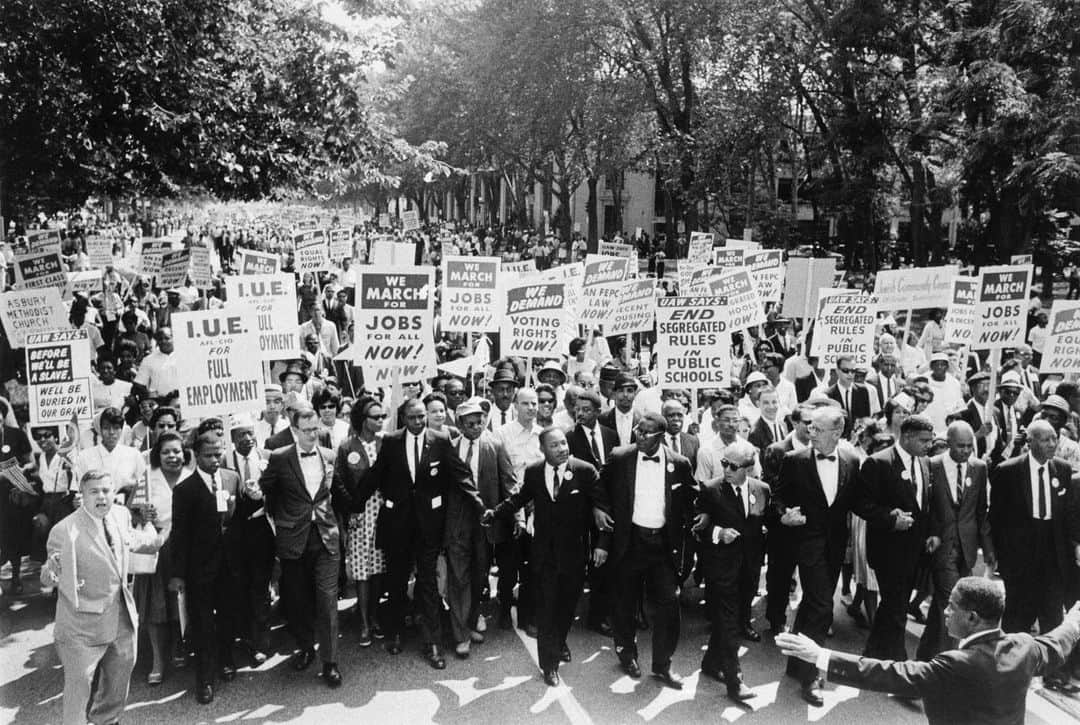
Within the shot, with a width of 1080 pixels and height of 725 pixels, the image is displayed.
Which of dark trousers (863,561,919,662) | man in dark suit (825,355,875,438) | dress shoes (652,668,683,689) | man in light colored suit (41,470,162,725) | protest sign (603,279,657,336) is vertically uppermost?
protest sign (603,279,657,336)

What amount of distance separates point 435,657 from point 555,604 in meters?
1.08

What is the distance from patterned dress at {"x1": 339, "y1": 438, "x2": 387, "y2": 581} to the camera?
7539 mm

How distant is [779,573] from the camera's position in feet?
24.2

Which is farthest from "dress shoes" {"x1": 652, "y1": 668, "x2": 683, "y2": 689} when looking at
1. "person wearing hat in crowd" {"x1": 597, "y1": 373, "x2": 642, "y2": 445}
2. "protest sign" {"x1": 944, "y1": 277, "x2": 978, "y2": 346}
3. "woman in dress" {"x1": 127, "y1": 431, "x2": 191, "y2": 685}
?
"protest sign" {"x1": 944, "y1": 277, "x2": 978, "y2": 346}

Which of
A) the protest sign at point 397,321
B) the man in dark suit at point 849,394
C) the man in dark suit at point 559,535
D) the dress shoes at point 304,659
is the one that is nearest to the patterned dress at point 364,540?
the dress shoes at point 304,659

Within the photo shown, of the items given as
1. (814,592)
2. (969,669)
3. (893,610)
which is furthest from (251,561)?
(969,669)

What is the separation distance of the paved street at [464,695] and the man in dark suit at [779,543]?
33 cm

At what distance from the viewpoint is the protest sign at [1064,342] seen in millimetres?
10266

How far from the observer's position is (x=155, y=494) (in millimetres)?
6801

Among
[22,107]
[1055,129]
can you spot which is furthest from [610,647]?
[1055,129]

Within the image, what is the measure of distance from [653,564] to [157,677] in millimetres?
3674

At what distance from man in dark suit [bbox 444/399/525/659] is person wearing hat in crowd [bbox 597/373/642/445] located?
1189 mm

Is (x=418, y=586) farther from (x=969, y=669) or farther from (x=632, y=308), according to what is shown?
(x=632, y=308)

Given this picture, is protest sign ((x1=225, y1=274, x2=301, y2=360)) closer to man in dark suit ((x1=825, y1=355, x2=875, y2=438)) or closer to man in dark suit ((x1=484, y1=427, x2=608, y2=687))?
man in dark suit ((x1=484, y1=427, x2=608, y2=687))
